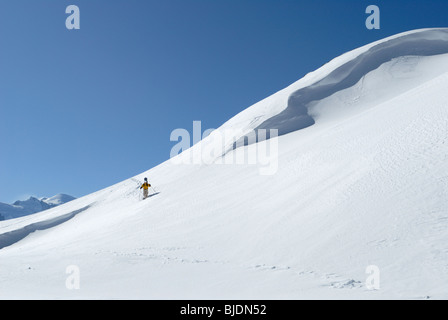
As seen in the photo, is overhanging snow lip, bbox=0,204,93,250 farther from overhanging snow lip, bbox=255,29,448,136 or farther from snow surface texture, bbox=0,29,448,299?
overhanging snow lip, bbox=255,29,448,136

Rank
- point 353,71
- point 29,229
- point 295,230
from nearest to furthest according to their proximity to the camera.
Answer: point 295,230 → point 29,229 → point 353,71

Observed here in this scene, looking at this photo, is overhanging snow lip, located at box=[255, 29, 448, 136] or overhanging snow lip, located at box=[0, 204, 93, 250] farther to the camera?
overhanging snow lip, located at box=[255, 29, 448, 136]

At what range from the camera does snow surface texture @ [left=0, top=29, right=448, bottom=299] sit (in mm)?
6867

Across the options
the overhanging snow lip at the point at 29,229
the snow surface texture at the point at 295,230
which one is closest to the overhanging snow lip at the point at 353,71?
the snow surface texture at the point at 295,230

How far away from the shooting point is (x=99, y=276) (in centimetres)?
797

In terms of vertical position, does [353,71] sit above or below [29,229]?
above

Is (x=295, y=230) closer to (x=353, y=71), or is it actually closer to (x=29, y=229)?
(x=29, y=229)

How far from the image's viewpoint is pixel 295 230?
9734 millimetres

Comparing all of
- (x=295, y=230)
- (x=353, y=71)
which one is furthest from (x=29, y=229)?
(x=353, y=71)

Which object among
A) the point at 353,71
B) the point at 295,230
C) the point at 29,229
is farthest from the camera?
the point at 353,71

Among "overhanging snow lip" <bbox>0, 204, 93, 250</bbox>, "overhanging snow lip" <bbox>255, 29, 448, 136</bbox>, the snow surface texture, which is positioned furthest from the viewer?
"overhanging snow lip" <bbox>255, 29, 448, 136</bbox>

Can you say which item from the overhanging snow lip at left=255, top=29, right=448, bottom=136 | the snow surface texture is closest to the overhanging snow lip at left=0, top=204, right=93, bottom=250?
the snow surface texture

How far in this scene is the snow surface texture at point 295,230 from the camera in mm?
6867

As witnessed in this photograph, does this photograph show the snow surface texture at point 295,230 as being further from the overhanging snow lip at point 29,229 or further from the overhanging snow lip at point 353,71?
the overhanging snow lip at point 29,229
